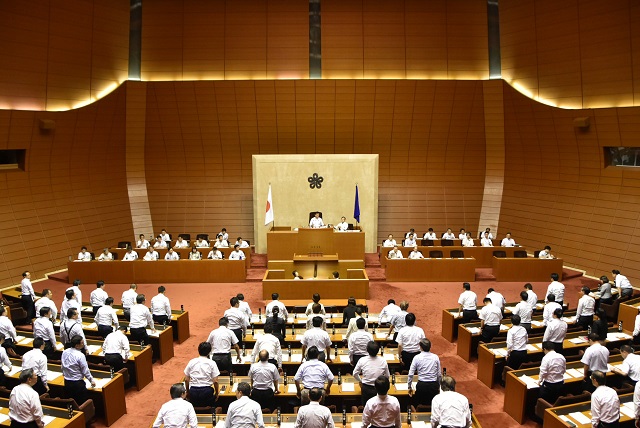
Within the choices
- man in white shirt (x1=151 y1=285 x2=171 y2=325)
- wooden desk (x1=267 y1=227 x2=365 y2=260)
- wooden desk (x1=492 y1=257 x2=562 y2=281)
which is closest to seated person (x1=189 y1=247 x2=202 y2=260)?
wooden desk (x1=267 y1=227 x2=365 y2=260)

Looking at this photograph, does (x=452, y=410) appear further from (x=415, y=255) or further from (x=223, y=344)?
(x=415, y=255)

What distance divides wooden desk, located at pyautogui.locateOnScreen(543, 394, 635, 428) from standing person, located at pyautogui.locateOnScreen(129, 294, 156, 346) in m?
6.32

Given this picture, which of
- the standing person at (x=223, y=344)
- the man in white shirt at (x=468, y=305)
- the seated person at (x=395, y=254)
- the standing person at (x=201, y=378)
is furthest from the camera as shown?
the seated person at (x=395, y=254)

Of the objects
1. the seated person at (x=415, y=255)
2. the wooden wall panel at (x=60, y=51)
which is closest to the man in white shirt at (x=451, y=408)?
the seated person at (x=415, y=255)

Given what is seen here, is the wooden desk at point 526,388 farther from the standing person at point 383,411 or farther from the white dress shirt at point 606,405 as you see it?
the standing person at point 383,411

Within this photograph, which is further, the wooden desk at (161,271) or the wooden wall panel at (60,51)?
the wooden wall panel at (60,51)

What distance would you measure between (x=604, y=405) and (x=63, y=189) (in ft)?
50.5

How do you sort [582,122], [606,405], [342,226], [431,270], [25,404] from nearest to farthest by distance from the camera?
1. [606,405]
2. [25,404]
3. [431,270]
4. [582,122]
5. [342,226]

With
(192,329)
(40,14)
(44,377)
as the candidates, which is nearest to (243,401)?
(44,377)

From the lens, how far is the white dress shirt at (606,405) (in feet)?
18.6

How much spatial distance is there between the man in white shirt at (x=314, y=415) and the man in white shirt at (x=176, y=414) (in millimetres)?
1148

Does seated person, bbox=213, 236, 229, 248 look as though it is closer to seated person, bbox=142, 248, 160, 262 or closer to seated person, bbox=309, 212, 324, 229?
seated person, bbox=142, 248, 160, 262

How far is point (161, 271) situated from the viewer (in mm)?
14695

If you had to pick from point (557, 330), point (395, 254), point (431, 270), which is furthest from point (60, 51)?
point (557, 330)
